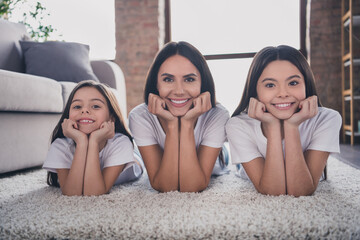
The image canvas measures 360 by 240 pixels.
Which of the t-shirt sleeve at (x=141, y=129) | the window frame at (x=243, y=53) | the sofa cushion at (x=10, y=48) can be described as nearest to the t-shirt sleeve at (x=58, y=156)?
the t-shirt sleeve at (x=141, y=129)

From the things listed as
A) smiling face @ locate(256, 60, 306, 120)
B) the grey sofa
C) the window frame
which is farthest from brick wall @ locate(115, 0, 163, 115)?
smiling face @ locate(256, 60, 306, 120)

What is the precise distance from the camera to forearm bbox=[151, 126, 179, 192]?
105 centimetres

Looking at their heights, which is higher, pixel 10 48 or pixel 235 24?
pixel 235 24

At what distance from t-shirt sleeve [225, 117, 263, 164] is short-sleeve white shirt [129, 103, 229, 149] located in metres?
0.05

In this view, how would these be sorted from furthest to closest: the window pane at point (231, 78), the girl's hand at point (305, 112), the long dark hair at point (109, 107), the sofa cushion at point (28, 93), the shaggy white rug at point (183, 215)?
the window pane at point (231, 78)
the sofa cushion at point (28, 93)
the long dark hair at point (109, 107)
the girl's hand at point (305, 112)
the shaggy white rug at point (183, 215)

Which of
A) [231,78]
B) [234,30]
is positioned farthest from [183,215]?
[234,30]

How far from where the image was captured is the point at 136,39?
11.0 ft

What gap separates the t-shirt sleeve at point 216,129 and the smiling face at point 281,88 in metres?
0.18

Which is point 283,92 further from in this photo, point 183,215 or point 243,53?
point 243,53

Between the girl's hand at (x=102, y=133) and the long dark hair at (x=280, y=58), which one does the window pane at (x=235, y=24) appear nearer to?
the long dark hair at (x=280, y=58)

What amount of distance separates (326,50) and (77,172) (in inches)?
112

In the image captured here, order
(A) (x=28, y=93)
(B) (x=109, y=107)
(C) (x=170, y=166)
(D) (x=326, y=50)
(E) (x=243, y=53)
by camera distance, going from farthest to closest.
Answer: (E) (x=243, y=53) < (D) (x=326, y=50) < (A) (x=28, y=93) < (B) (x=109, y=107) < (C) (x=170, y=166)

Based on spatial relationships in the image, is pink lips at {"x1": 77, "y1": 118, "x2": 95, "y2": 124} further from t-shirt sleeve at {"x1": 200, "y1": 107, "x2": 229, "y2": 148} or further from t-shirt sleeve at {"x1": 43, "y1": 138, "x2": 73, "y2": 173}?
t-shirt sleeve at {"x1": 200, "y1": 107, "x2": 229, "y2": 148}

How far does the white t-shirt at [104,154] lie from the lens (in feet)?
3.52
